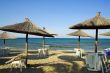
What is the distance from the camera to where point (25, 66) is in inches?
364

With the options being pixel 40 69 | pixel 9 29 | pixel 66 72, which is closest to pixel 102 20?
pixel 66 72

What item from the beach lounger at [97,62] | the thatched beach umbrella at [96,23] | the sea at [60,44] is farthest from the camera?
the sea at [60,44]

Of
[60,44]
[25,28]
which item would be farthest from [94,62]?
[60,44]

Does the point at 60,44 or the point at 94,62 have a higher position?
the point at 94,62

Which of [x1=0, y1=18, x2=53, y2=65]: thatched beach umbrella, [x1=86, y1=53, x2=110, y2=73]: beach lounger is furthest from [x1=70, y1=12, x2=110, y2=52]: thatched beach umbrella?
[x1=0, y1=18, x2=53, y2=65]: thatched beach umbrella

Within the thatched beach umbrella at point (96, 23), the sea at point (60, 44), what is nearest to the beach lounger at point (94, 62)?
the thatched beach umbrella at point (96, 23)

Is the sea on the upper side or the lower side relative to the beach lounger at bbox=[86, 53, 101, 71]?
lower

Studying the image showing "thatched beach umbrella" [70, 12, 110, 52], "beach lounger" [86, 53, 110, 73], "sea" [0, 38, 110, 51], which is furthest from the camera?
"sea" [0, 38, 110, 51]

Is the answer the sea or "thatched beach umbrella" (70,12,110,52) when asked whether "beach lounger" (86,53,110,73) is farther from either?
the sea

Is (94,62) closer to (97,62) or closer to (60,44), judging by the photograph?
(97,62)

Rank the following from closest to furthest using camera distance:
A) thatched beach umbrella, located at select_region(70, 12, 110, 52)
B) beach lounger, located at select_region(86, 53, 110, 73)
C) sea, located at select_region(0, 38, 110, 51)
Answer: beach lounger, located at select_region(86, 53, 110, 73), thatched beach umbrella, located at select_region(70, 12, 110, 52), sea, located at select_region(0, 38, 110, 51)

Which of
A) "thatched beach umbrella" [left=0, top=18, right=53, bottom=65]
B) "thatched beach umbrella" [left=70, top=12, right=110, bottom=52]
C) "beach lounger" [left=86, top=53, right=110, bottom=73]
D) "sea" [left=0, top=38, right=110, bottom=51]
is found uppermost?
"thatched beach umbrella" [left=70, top=12, right=110, bottom=52]

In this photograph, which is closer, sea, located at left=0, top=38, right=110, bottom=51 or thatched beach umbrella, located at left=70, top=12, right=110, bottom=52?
thatched beach umbrella, located at left=70, top=12, right=110, bottom=52

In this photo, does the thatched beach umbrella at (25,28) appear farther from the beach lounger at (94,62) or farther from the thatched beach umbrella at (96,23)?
the beach lounger at (94,62)
